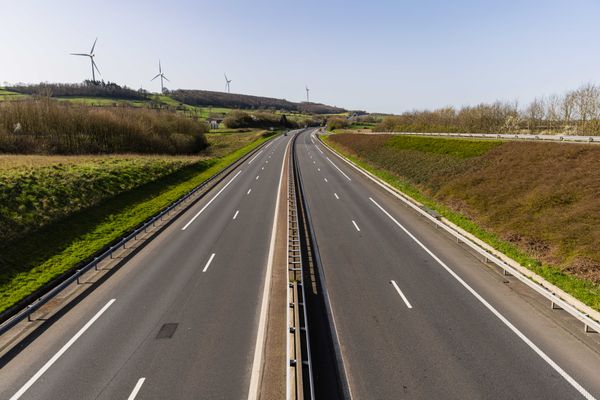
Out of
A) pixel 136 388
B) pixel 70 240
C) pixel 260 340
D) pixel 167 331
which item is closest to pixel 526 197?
pixel 260 340

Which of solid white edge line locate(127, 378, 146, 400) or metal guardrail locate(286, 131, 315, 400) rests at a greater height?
metal guardrail locate(286, 131, 315, 400)

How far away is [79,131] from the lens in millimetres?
59219

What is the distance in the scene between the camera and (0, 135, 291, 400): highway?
9.12m

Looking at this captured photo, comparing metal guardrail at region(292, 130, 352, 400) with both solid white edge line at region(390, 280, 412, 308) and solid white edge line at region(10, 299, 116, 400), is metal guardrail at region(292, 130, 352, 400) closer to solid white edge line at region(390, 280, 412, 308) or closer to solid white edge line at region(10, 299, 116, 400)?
solid white edge line at region(390, 280, 412, 308)

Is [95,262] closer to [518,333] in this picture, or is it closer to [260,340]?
[260,340]

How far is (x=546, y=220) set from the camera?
1977 centimetres

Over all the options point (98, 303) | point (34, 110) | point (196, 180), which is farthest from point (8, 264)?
point (34, 110)

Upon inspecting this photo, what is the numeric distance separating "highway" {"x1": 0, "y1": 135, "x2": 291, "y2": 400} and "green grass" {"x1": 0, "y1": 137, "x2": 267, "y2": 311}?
110 inches

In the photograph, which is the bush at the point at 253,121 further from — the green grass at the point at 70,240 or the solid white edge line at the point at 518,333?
the solid white edge line at the point at 518,333

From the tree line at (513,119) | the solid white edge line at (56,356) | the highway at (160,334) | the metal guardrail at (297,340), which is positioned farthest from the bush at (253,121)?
the solid white edge line at (56,356)

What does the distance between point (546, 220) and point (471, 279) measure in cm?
811

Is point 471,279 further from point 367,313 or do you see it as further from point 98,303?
point 98,303

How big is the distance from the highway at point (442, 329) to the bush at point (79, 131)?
53.6 m

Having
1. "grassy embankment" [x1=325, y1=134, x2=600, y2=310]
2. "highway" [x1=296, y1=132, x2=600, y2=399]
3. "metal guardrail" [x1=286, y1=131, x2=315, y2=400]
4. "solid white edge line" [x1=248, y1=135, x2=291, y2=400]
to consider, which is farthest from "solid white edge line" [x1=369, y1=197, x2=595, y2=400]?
"solid white edge line" [x1=248, y1=135, x2=291, y2=400]
